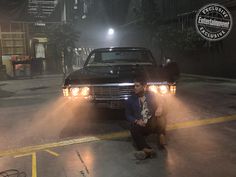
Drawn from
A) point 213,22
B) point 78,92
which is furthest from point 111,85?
point 213,22

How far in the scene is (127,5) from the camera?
3170 cm

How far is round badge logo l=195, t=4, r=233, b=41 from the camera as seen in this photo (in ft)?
48.7

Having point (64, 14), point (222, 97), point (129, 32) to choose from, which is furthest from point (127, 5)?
point (222, 97)

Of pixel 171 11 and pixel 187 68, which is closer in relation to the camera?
pixel 187 68

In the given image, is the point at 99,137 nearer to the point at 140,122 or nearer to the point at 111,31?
the point at 140,122

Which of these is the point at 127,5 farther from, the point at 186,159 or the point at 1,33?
the point at 186,159

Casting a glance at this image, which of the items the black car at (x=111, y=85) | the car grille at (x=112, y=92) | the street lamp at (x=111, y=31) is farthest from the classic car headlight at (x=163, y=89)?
the street lamp at (x=111, y=31)

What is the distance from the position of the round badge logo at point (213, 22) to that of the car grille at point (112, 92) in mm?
10649

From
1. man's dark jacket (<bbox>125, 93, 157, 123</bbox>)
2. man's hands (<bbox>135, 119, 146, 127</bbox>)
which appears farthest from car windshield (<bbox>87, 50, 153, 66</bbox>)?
man's hands (<bbox>135, 119, 146, 127</bbox>)

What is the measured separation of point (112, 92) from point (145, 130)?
1.41 m

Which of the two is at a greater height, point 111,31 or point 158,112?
point 111,31

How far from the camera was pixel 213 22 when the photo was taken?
50.4 ft

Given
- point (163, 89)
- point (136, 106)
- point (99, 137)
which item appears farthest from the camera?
point (163, 89)

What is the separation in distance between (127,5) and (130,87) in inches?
1074
